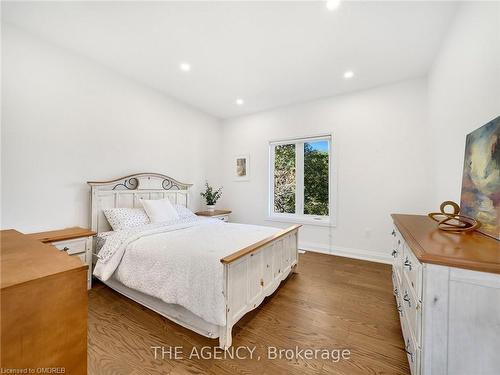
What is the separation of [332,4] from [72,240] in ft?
11.1

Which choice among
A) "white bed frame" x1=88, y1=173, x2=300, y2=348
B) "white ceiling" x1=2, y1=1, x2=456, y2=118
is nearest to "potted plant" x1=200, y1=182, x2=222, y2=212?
"white bed frame" x1=88, y1=173, x2=300, y2=348

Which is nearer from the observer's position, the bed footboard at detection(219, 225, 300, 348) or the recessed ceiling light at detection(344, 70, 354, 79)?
the bed footboard at detection(219, 225, 300, 348)

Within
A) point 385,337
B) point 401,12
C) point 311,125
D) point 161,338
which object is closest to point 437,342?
point 385,337

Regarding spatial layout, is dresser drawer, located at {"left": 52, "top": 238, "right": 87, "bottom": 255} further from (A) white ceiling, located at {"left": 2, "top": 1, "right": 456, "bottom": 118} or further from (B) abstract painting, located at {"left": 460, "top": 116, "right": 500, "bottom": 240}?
(B) abstract painting, located at {"left": 460, "top": 116, "right": 500, "bottom": 240}

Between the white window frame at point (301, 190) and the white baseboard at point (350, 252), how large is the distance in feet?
1.31

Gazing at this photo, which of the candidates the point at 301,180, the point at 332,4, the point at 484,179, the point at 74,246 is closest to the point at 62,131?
the point at 74,246

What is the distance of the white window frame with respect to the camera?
3637 mm

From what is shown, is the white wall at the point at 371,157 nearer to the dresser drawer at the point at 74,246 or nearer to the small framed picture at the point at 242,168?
the small framed picture at the point at 242,168

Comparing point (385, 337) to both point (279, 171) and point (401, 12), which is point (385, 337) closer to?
point (401, 12)

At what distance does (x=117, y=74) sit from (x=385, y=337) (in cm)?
426

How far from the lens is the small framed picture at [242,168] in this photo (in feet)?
14.8

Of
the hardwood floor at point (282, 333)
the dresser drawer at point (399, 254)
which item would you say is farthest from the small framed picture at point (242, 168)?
the dresser drawer at point (399, 254)

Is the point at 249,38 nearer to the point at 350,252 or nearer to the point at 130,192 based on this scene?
the point at 130,192

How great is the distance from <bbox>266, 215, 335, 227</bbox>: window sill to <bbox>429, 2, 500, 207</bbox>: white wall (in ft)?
4.92
